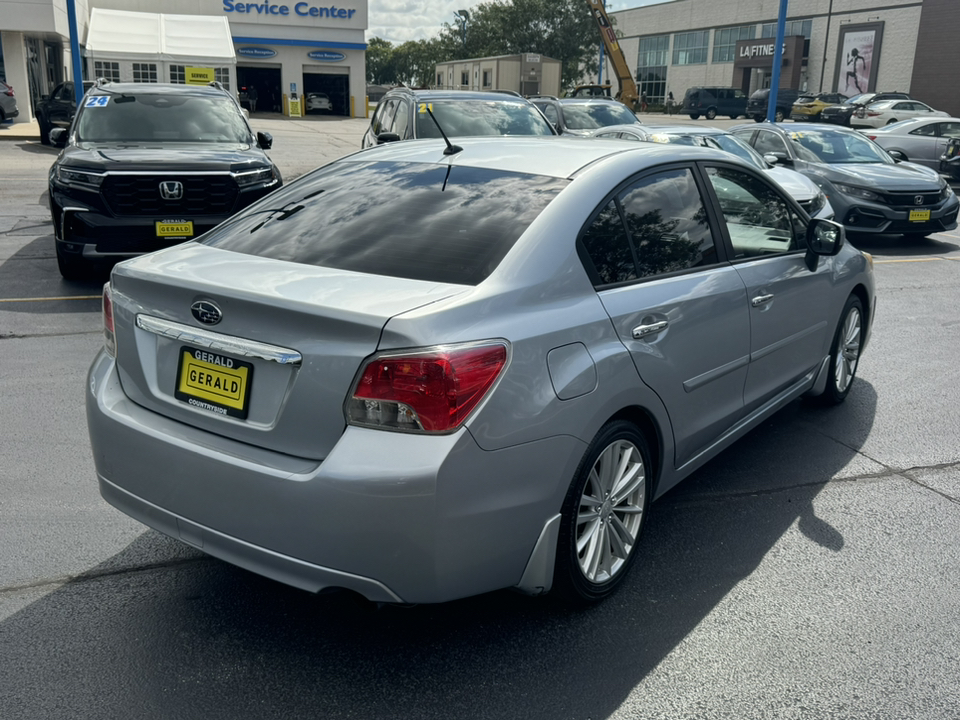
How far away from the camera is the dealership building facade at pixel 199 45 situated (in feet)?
98.1

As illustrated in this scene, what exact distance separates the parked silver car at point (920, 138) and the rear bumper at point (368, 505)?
1958 centimetres

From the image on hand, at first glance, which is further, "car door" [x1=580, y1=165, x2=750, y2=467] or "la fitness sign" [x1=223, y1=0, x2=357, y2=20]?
"la fitness sign" [x1=223, y1=0, x2=357, y2=20]

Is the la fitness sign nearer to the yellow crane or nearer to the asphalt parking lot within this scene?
the yellow crane

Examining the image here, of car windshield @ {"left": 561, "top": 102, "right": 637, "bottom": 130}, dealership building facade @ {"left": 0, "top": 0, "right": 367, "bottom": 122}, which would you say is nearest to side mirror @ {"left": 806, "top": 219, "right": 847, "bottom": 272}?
car windshield @ {"left": 561, "top": 102, "right": 637, "bottom": 130}

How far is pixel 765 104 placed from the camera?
48.8m

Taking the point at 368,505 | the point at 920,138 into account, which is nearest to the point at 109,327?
the point at 368,505

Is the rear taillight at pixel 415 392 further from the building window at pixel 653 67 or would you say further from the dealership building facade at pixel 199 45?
the building window at pixel 653 67

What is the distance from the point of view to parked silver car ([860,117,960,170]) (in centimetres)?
1966

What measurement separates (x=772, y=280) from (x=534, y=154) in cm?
137

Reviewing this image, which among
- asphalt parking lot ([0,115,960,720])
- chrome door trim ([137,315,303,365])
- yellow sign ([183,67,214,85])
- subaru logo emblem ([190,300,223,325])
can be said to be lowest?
asphalt parking lot ([0,115,960,720])

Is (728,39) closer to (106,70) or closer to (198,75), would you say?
(198,75)

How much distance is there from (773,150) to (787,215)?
9126mm

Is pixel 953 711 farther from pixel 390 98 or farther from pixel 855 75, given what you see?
pixel 855 75

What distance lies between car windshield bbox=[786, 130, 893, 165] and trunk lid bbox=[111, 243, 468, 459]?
11.4m
